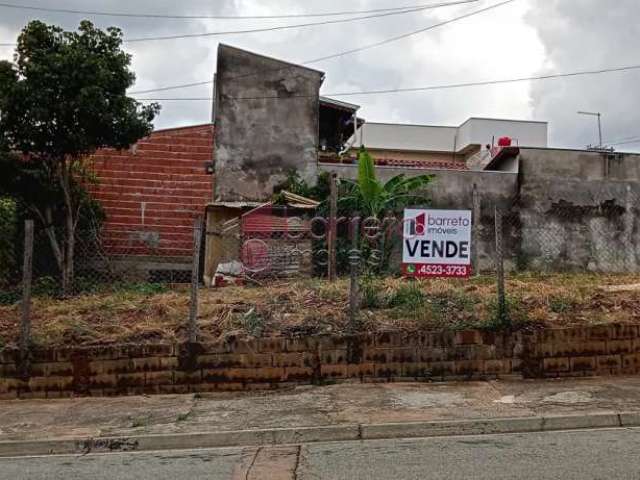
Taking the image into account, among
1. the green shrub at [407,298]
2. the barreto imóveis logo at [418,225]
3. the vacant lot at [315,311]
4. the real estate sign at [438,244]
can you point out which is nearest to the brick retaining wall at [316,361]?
the vacant lot at [315,311]

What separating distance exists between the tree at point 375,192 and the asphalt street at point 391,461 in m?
9.25

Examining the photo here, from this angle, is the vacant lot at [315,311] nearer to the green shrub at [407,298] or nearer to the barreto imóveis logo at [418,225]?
the green shrub at [407,298]

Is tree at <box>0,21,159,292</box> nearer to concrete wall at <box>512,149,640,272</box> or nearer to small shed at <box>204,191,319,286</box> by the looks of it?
small shed at <box>204,191,319,286</box>

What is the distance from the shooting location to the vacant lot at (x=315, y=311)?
28.9 ft

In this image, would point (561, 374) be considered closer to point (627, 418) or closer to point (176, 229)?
point (627, 418)

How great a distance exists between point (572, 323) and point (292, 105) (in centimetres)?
1129

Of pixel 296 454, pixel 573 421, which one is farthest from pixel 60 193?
pixel 573 421

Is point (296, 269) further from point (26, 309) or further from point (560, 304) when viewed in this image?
point (26, 309)

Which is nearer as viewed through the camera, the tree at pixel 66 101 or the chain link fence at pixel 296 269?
the chain link fence at pixel 296 269

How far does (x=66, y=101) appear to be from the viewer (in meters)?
12.9

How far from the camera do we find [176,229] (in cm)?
1725

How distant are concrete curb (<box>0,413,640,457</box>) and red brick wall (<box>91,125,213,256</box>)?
1064cm

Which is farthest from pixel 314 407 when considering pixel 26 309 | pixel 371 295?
pixel 26 309

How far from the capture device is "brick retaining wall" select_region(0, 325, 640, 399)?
834cm
